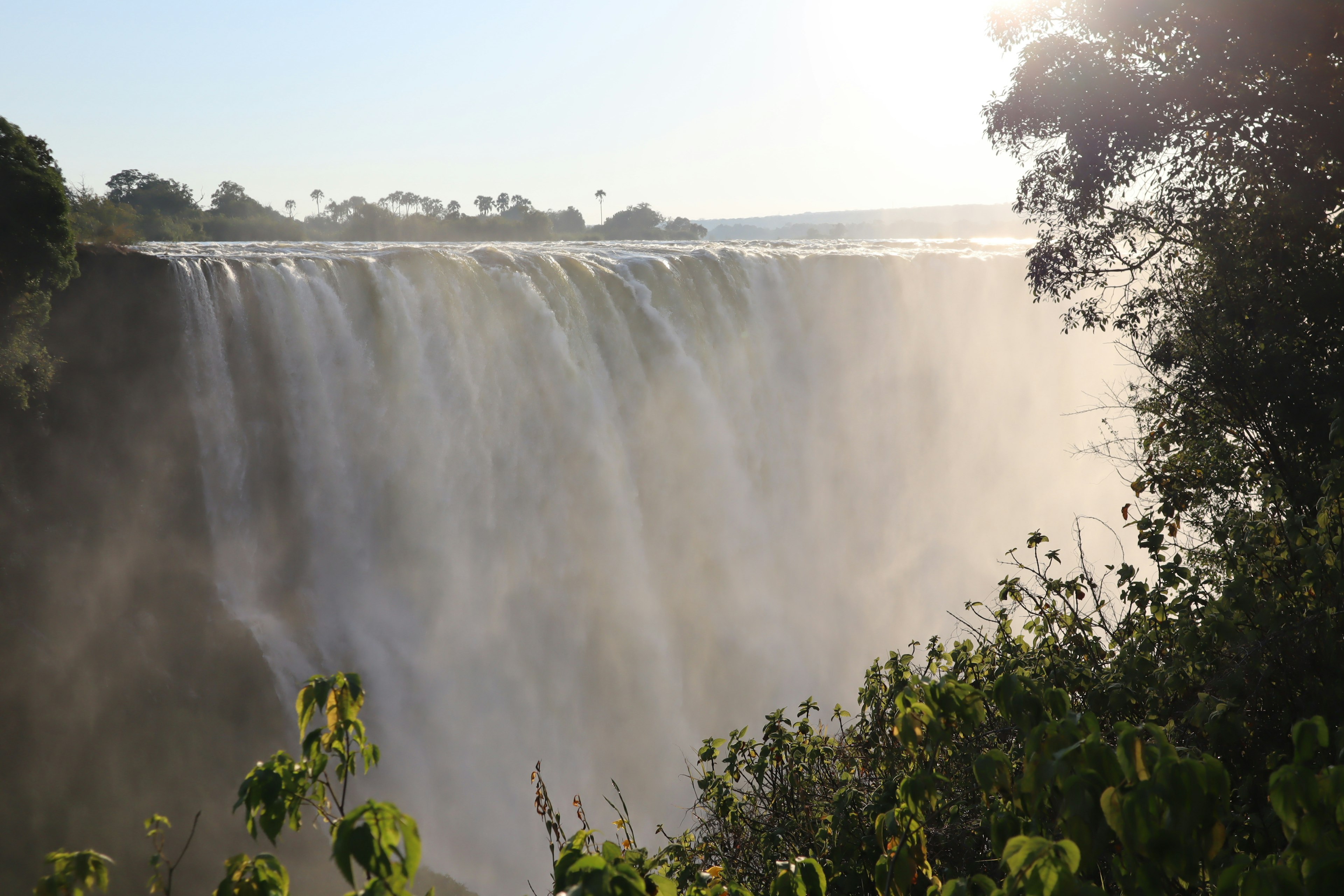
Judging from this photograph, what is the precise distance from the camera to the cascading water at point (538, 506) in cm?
1193

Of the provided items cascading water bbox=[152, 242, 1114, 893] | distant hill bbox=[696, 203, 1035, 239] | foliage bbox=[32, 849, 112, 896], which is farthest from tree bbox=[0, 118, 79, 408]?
distant hill bbox=[696, 203, 1035, 239]

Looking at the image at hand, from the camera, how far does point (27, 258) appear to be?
10.9m

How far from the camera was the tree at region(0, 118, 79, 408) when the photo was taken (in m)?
10.7

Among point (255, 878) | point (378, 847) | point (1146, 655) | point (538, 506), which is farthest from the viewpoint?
point (538, 506)

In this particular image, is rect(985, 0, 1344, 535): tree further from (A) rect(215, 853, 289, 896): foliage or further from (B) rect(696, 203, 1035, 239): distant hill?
(B) rect(696, 203, 1035, 239): distant hill

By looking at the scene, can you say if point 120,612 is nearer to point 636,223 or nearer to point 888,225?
point 636,223

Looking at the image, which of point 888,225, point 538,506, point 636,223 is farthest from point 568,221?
point 888,225

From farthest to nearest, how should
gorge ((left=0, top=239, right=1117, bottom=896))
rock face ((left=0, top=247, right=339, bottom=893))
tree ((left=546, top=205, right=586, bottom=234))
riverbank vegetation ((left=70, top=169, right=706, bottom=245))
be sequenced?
tree ((left=546, top=205, right=586, bottom=234))
riverbank vegetation ((left=70, top=169, right=706, bottom=245))
gorge ((left=0, top=239, right=1117, bottom=896))
rock face ((left=0, top=247, right=339, bottom=893))

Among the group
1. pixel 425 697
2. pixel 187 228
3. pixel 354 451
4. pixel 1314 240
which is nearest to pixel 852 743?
pixel 1314 240

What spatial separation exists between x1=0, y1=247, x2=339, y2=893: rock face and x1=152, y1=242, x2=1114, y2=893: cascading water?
555mm

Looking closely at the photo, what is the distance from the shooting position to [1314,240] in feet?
19.7

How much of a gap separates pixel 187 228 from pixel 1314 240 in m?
35.0

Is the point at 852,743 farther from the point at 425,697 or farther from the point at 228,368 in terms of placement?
the point at 228,368

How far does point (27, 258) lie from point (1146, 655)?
13710 millimetres
